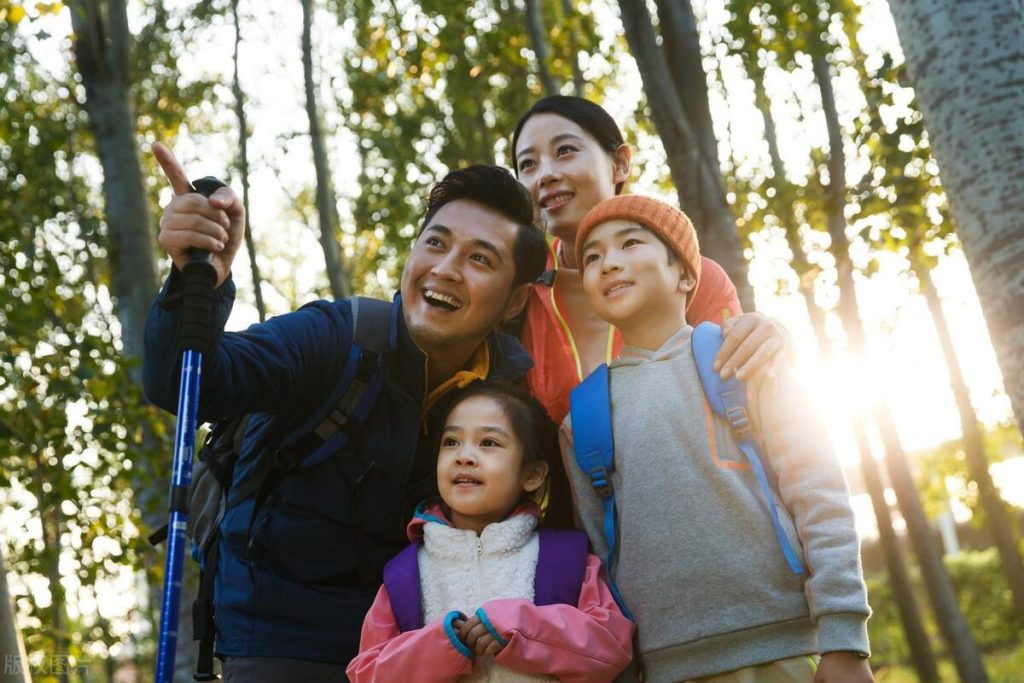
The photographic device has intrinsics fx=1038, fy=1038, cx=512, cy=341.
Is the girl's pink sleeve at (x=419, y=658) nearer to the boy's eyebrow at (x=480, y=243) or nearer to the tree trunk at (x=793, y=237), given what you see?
Answer: the boy's eyebrow at (x=480, y=243)

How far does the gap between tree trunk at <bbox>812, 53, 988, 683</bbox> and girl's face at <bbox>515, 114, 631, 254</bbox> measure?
760 centimetres

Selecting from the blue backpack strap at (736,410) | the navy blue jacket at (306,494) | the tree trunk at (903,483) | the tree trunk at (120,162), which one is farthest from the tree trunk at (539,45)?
the blue backpack strap at (736,410)

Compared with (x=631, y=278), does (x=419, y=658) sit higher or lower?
lower

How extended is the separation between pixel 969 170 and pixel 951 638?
10.8 m

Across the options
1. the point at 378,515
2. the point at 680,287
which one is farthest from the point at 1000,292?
the point at 378,515

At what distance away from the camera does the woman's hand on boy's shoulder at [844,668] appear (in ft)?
8.94

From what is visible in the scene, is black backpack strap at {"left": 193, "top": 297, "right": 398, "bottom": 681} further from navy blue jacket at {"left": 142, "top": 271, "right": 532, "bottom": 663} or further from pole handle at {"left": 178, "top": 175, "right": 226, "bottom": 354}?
pole handle at {"left": 178, "top": 175, "right": 226, "bottom": 354}

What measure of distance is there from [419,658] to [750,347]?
131 cm

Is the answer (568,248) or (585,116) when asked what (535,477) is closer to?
(568,248)

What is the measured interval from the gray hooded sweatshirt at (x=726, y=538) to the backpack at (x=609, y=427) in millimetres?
28

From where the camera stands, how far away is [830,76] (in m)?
14.8

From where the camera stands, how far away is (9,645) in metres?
4.09

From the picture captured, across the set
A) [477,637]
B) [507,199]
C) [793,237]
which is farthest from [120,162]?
[793,237]

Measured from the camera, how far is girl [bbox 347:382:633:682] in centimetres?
285
